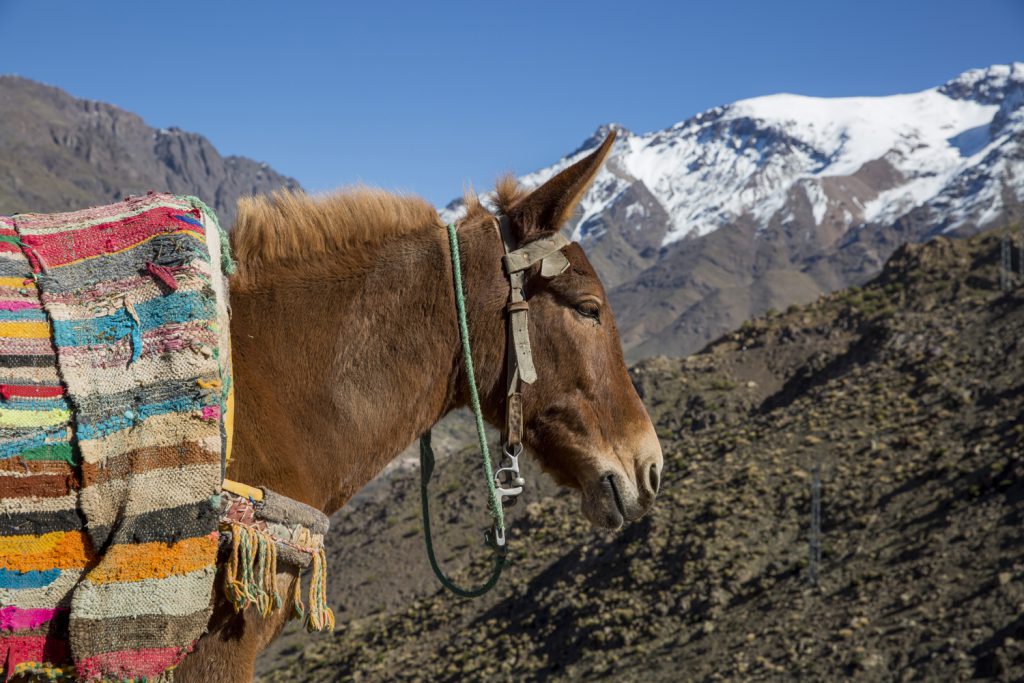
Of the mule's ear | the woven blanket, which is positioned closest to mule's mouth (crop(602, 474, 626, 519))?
the mule's ear

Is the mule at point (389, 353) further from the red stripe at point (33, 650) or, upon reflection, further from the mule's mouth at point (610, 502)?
the red stripe at point (33, 650)

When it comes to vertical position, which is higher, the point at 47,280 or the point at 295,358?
the point at 47,280

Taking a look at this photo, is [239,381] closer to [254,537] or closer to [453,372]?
[254,537]

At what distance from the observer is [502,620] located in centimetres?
1359

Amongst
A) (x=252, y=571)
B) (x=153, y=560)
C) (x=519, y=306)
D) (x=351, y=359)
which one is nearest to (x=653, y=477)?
(x=519, y=306)

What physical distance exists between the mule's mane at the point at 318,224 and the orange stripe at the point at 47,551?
2.87ft

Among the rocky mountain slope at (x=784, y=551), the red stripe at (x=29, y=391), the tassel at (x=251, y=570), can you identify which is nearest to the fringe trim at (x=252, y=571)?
the tassel at (x=251, y=570)

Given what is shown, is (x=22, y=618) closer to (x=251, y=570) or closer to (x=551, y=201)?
(x=251, y=570)

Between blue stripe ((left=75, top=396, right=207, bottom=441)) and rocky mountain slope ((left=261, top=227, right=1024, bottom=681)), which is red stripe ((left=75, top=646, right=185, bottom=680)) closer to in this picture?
blue stripe ((left=75, top=396, right=207, bottom=441))

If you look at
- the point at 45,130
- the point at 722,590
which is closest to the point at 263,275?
the point at 722,590

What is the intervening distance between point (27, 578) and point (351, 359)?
1009 millimetres

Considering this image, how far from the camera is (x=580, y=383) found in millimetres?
2773

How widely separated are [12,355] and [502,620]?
41.3 feet

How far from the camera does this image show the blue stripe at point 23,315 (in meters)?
1.96
